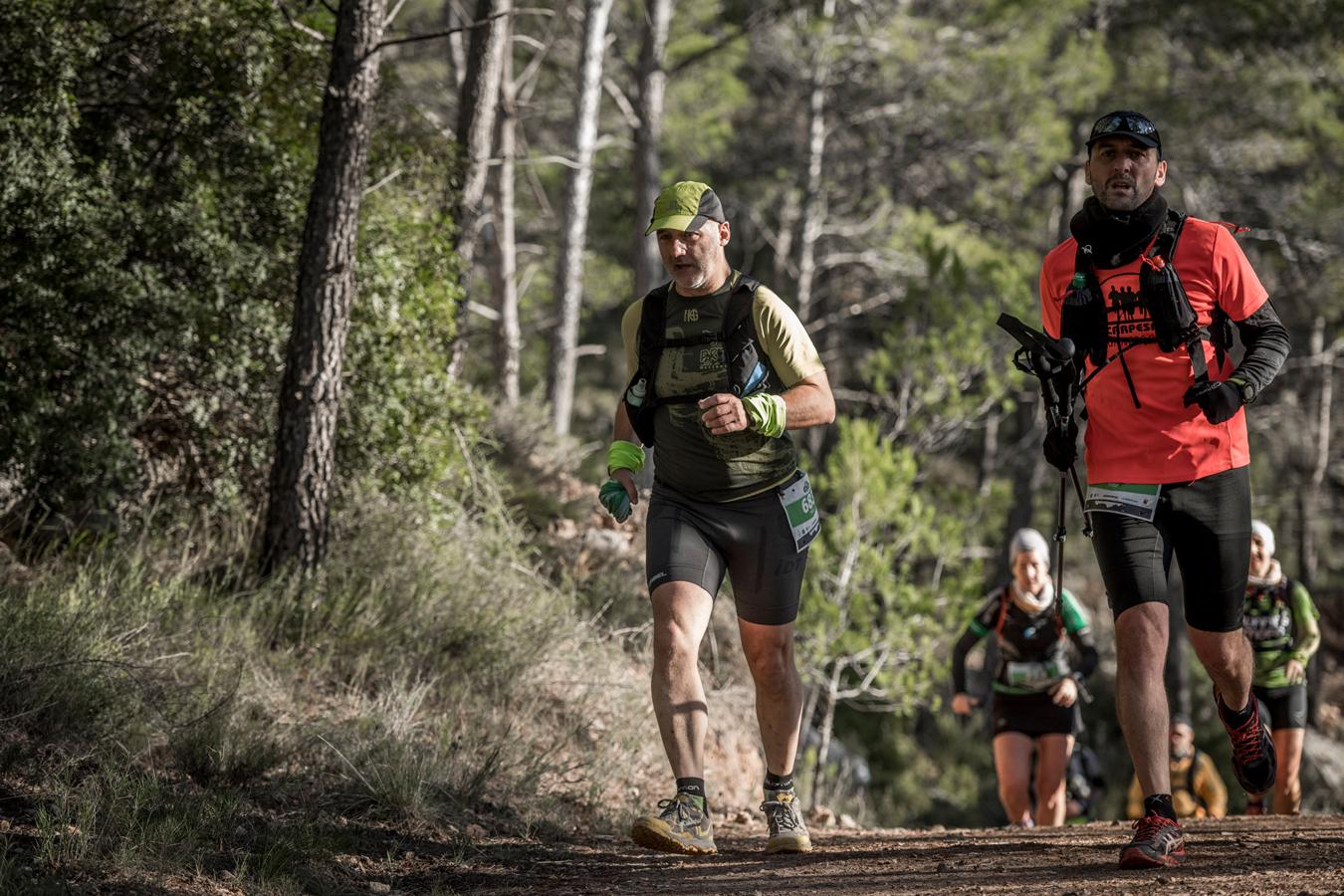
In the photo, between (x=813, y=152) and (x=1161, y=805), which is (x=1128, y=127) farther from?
(x=813, y=152)

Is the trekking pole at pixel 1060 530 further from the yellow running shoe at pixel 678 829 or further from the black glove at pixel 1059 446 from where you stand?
the yellow running shoe at pixel 678 829

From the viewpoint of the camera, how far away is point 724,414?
485 cm

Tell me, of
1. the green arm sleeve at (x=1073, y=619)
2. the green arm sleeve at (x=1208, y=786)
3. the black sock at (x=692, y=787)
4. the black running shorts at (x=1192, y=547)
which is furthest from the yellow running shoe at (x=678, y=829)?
the green arm sleeve at (x=1208, y=786)

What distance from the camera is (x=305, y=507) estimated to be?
7.32 m

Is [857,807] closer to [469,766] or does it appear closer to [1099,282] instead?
[469,766]

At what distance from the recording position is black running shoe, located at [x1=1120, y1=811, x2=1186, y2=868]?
4.45 m

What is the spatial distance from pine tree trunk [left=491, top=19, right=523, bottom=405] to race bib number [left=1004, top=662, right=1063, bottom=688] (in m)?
7.29

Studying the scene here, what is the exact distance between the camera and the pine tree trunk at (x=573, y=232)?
1595cm

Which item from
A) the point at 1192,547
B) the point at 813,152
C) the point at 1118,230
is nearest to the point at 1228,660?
the point at 1192,547

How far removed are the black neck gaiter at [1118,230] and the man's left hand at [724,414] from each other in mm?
1322

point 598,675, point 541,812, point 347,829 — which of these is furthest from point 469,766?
point 598,675

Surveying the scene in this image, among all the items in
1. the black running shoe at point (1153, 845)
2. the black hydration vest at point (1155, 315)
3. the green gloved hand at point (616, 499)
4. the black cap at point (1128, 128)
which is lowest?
the black running shoe at point (1153, 845)

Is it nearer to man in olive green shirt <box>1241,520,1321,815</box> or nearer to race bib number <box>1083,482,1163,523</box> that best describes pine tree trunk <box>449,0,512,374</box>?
man in olive green shirt <box>1241,520,1321,815</box>

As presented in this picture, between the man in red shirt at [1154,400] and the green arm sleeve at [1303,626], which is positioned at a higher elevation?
the man in red shirt at [1154,400]
